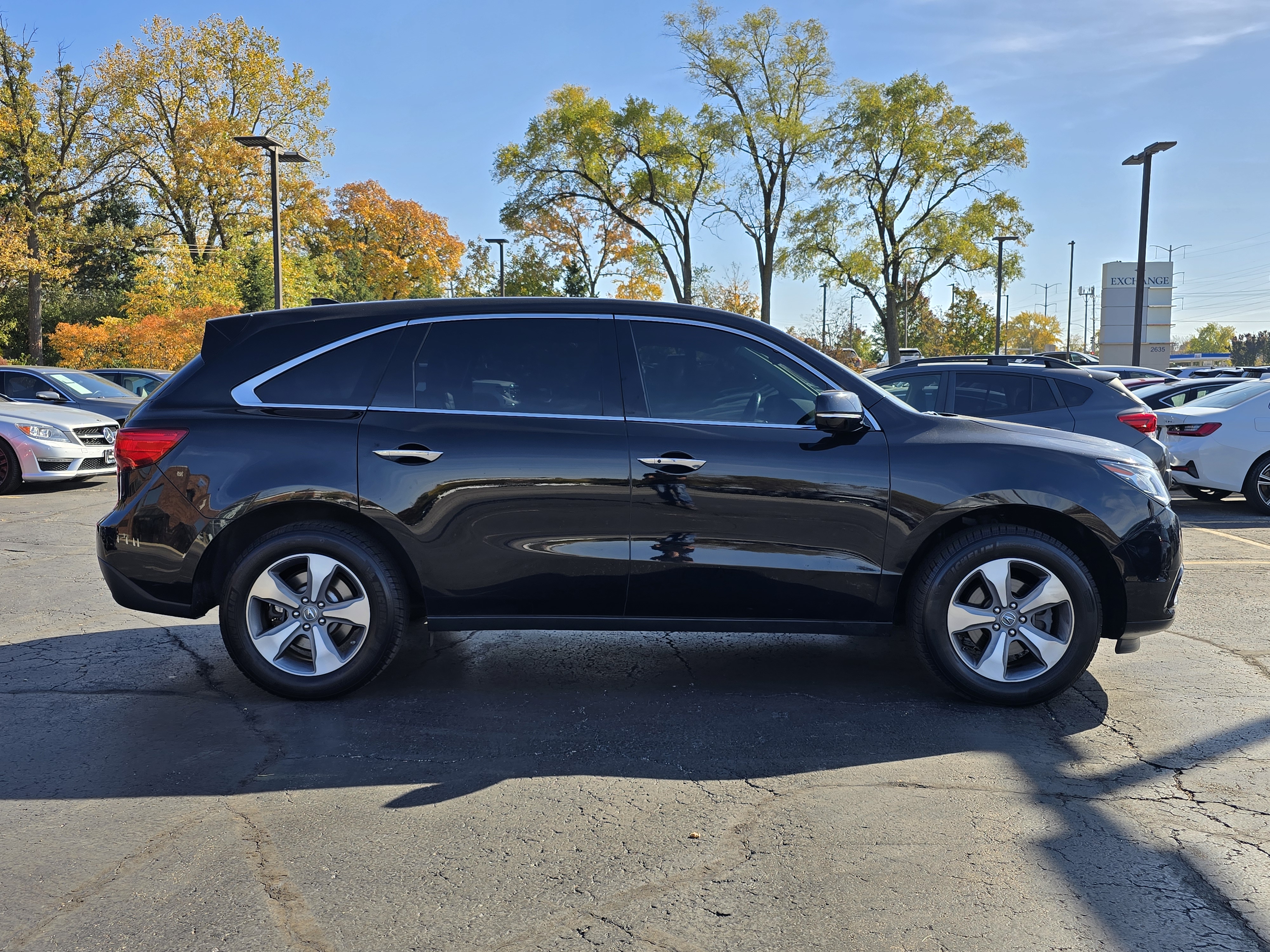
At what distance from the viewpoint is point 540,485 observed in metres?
4.36

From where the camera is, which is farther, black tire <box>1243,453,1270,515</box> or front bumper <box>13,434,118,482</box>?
front bumper <box>13,434,118,482</box>

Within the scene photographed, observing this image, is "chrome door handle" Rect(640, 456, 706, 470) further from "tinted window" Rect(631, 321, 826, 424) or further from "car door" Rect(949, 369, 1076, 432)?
"car door" Rect(949, 369, 1076, 432)

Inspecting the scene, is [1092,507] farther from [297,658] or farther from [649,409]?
[297,658]

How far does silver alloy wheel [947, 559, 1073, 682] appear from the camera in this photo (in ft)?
14.4

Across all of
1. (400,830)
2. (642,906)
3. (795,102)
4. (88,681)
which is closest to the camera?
(642,906)

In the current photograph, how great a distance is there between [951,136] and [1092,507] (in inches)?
1571

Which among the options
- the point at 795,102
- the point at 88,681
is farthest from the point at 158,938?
the point at 795,102

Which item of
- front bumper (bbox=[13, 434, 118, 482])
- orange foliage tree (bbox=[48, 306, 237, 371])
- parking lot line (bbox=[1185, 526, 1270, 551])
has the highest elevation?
orange foliage tree (bbox=[48, 306, 237, 371])

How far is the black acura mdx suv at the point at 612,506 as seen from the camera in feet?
14.3

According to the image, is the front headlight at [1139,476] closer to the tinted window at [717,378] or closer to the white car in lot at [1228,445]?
the tinted window at [717,378]

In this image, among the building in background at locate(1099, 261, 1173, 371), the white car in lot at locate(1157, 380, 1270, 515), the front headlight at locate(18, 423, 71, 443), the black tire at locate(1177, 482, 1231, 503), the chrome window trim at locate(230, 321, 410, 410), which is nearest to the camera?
the chrome window trim at locate(230, 321, 410, 410)

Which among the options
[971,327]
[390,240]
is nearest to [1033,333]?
[971,327]

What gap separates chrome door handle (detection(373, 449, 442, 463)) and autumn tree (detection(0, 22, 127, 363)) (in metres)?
34.1

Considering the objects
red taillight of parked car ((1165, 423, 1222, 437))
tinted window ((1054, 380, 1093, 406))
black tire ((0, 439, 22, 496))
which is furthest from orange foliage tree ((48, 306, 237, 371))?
red taillight of parked car ((1165, 423, 1222, 437))
